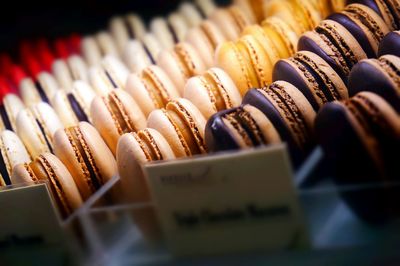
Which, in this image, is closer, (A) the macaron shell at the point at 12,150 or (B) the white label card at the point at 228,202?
(B) the white label card at the point at 228,202

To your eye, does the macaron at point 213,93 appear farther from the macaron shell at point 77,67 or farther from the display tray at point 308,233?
the macaron shell at point 77,67

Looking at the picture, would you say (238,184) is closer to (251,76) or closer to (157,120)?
(157,120)

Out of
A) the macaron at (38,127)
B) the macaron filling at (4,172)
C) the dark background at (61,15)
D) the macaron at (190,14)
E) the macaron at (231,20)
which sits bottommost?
the macaron filling at (4,172)

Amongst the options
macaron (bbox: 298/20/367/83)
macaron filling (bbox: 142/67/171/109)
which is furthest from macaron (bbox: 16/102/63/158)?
macaron (bbox: 298/20/367/83)

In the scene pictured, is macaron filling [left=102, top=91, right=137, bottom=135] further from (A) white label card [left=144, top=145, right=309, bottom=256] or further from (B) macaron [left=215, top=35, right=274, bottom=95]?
(A) white label card [left=144, top=145, right=309, bottom=256]

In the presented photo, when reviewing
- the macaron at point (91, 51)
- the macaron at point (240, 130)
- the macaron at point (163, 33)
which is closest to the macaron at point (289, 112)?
the macaron at point (240, 130)
